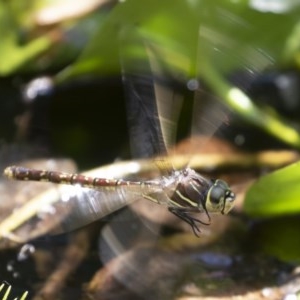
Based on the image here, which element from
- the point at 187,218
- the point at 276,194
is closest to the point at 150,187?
the point at 187,218

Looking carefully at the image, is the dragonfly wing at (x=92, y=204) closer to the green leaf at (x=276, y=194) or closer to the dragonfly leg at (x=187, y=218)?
the dragonfly leg at (x=187, y=218)

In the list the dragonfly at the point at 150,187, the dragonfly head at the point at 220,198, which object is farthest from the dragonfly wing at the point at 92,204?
the dragonfly head at the point at 220,198

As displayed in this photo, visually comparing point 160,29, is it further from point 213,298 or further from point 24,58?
point 213,298

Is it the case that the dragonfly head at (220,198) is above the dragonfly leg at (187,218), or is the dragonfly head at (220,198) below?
above

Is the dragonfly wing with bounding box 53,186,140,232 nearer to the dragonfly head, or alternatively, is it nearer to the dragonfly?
the dragonfly

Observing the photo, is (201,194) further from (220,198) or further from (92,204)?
(92,204)

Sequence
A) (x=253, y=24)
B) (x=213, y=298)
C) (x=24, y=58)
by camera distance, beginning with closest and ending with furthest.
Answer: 1. (x=213, y=298)
2. (x=253, y=24)
3. (x=24, y=58)

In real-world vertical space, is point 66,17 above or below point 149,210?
above

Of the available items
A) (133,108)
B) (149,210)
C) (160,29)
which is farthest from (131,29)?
(149,210)
